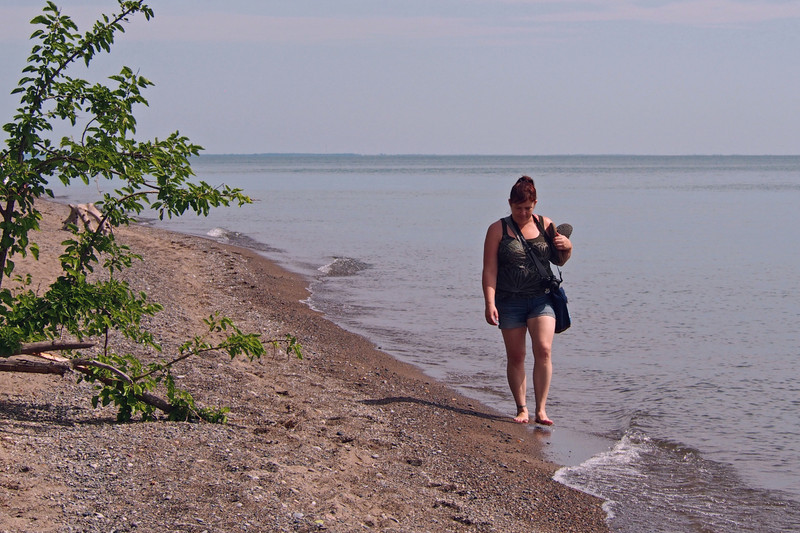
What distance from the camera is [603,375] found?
922 cm

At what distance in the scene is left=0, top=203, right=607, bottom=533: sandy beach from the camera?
4180 millimetres

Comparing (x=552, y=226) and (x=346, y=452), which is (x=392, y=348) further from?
(x=346, y=452)

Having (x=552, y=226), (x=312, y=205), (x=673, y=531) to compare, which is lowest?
(x=673, y=531)

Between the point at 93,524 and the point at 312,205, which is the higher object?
the point at 312,205

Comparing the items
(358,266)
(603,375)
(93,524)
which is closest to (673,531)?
(93,524)

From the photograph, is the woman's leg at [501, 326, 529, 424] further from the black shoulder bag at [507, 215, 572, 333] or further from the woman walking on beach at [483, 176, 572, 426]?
the black shoulder bag at [507, 215, 572, 333]

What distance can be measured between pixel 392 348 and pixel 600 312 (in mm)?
4333

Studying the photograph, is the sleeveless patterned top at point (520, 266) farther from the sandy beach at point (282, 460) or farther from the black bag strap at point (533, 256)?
the sandy beach at point (282, 460)

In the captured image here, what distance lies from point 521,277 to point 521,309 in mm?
294

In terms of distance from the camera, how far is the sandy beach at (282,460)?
418 cm

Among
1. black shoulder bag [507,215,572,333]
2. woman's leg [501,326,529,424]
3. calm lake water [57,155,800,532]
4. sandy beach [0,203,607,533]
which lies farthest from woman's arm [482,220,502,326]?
calm lake water [57,155,800,532]

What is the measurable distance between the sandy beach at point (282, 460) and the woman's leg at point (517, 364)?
0.18 m

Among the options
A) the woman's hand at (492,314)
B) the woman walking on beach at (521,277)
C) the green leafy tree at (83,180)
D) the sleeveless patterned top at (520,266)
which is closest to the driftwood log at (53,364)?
the green leafy tree at (83,180)

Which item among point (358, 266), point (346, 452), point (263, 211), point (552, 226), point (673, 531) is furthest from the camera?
point (263, 211)
